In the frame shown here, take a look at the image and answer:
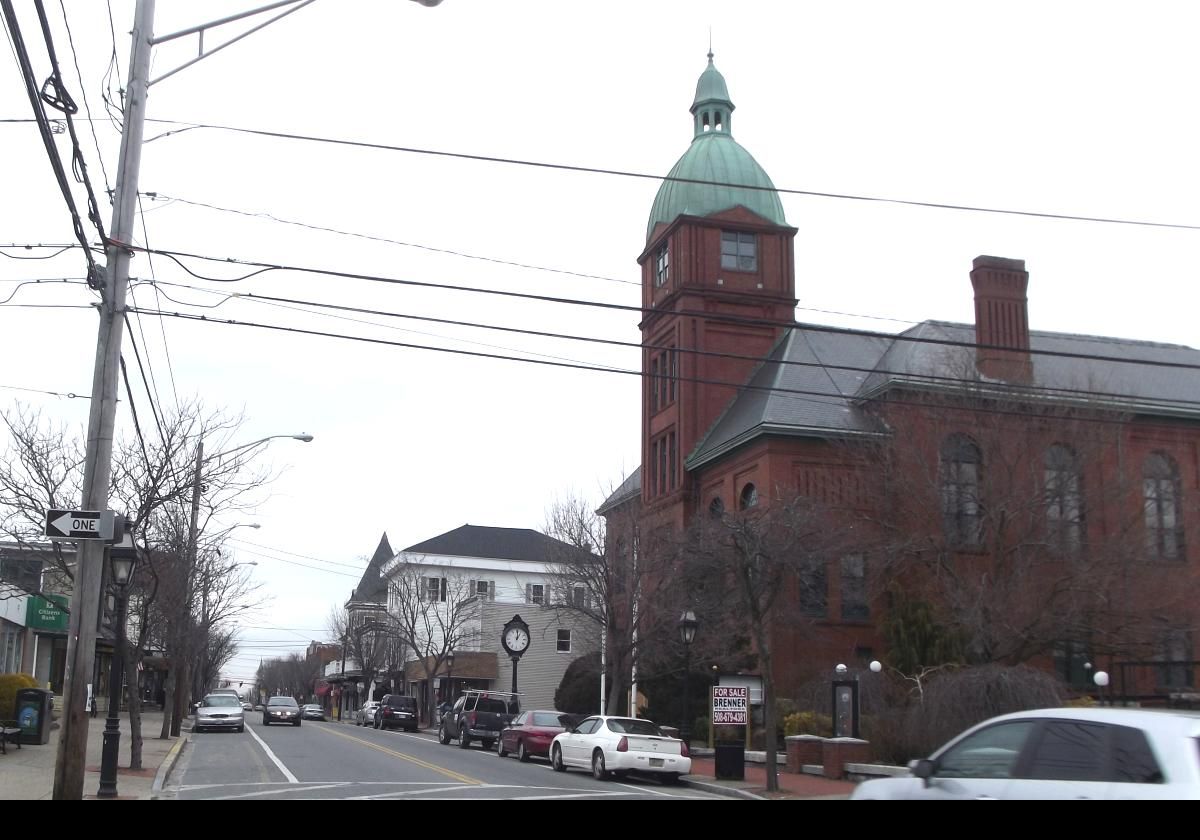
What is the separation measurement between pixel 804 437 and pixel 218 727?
23615 millimetres

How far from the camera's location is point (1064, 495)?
34.4m

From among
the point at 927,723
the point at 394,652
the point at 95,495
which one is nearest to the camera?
the point at 95,495

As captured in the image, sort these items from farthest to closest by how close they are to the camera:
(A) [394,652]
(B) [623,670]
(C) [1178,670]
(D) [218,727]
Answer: (A) [394,652] < (D) [218,727] < (C) [1178,670] < (B) [623,670]

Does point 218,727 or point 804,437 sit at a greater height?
point 804,437

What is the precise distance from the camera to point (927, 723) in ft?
80.1

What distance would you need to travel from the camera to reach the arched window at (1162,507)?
3697 cm

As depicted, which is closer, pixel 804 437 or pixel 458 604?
pixel 804 437

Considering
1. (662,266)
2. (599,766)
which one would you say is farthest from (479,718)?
(662,266)

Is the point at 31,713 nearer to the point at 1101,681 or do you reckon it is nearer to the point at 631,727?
the point at 631,727

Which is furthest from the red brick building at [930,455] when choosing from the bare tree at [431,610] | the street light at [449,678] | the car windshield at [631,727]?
the bare tree at [431,610]

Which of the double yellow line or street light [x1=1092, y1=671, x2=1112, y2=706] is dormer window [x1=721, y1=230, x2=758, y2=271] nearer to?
street light [x1=1092, y1=671, x2=1112, y2=706]

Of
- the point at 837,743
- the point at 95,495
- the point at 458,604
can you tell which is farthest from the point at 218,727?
the point at 95,495

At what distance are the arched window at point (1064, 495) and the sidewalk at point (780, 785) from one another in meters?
12.0
